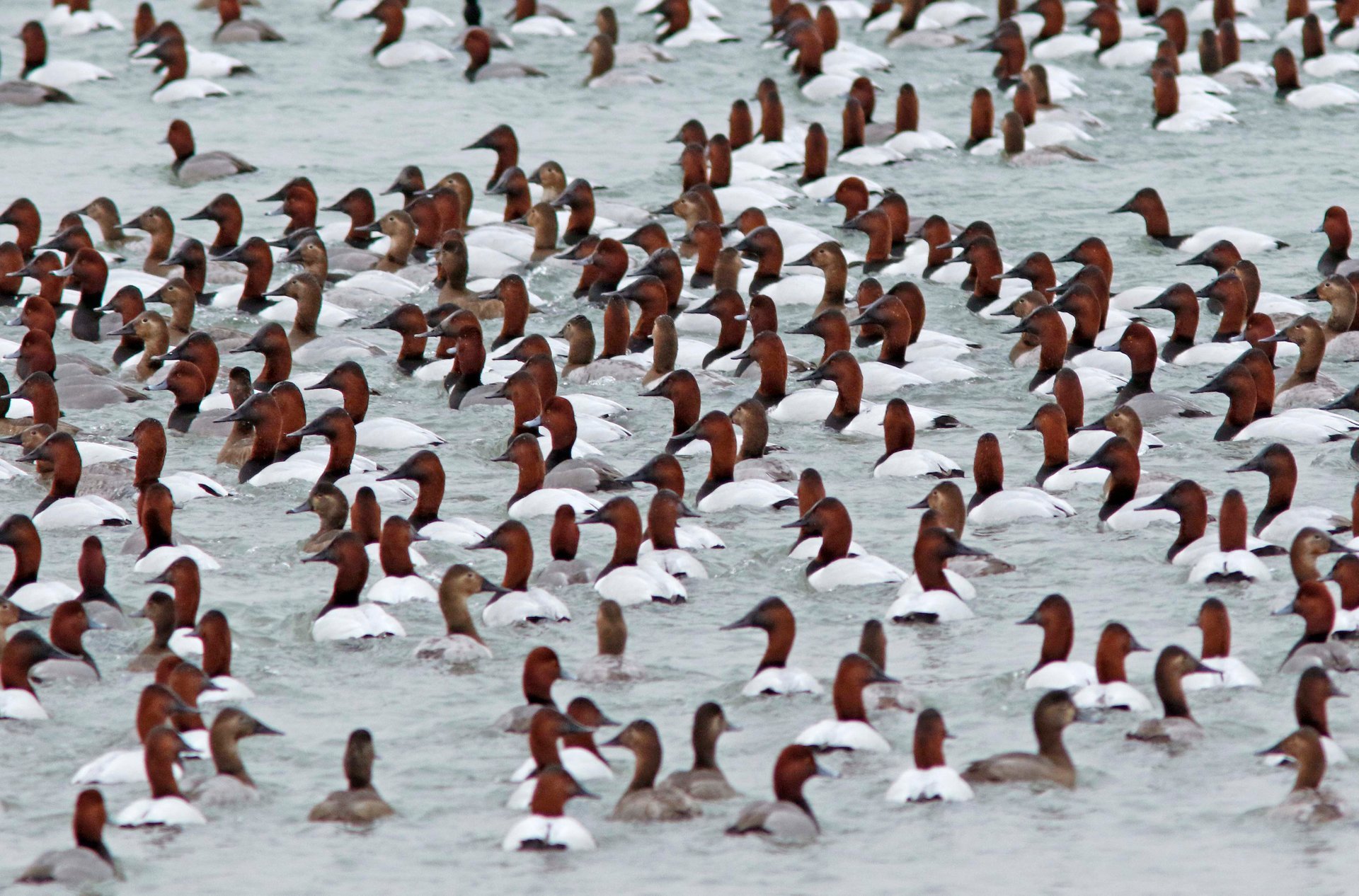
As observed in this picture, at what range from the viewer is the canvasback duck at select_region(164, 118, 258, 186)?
26.9 m

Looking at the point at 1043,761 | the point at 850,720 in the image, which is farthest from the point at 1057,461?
the point at 1043,761

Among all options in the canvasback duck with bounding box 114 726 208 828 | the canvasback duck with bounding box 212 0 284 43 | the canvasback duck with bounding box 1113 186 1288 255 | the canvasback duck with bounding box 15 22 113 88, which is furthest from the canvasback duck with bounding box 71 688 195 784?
the canvasback duck with bounding box 212 0 284 43

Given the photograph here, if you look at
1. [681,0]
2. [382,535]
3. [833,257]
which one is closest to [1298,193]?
[833,257]

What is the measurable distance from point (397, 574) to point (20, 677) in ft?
8.14

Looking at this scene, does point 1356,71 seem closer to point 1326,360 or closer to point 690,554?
point 1326,360

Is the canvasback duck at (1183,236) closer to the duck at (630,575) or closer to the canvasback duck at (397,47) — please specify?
the duck at (630,575)

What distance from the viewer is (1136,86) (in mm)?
30188

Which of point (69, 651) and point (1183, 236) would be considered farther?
point (1183, 236)

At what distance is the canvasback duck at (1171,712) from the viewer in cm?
1223

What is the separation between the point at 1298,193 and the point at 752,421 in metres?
10.6

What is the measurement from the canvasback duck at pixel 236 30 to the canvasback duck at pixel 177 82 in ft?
7.62

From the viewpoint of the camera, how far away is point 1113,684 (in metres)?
12.7

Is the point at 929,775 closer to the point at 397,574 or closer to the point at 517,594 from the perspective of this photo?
the point at 517,594

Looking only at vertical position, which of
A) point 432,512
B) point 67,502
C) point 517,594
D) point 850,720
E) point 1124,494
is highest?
point 850,720
